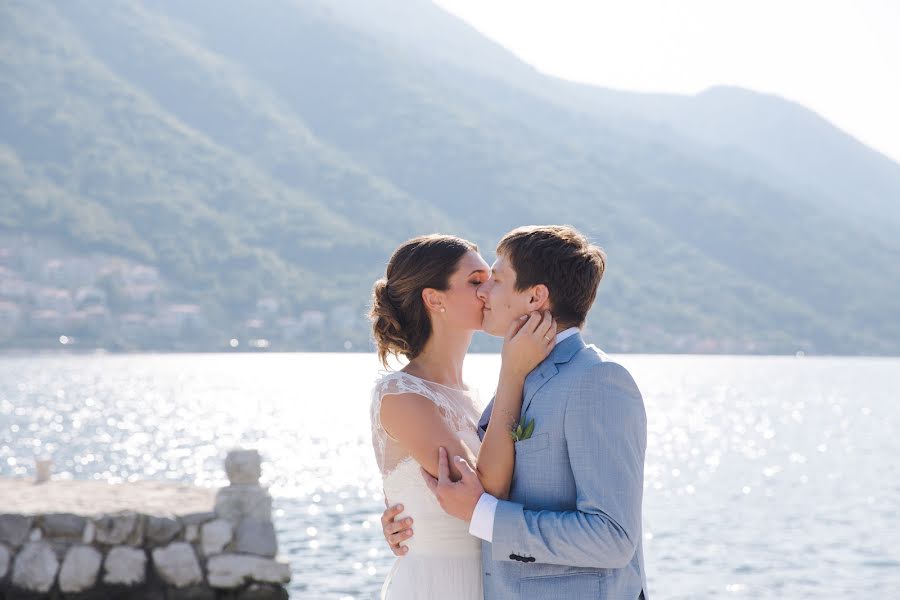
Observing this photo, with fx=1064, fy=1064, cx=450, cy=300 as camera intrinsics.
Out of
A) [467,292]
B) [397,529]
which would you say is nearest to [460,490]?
[397,529]

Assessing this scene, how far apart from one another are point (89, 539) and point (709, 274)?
385ft

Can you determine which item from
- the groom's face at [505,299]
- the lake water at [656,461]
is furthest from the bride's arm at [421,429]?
the lake water at [656,461]

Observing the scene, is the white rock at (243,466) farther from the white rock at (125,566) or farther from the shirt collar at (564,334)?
the shirt collar at (564,334)

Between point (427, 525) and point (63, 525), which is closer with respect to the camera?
point (427, 525)

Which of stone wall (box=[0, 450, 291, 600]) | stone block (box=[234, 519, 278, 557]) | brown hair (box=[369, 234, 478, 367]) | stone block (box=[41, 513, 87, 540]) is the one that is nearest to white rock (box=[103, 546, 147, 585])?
stone wall (box=[0, 450, 291, 600])

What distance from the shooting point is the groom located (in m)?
2.69

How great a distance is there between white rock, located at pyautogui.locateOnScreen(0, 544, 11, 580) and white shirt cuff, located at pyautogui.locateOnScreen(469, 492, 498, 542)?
27.4ft

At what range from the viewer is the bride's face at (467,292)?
Result: 3529mm

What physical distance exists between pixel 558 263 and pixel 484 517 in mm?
708

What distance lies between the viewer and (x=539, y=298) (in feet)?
9.55

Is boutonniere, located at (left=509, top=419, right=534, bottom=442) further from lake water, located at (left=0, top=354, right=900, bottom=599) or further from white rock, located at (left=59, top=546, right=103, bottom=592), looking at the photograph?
lake water, located at (left=0, top=354, right=900, bottom=599)

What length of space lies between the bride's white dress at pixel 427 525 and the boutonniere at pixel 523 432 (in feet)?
1.69

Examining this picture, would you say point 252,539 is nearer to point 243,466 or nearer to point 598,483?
point 243,466

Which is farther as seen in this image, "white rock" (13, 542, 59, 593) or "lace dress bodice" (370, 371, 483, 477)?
"white rock" (13, 542, 59, 593)
